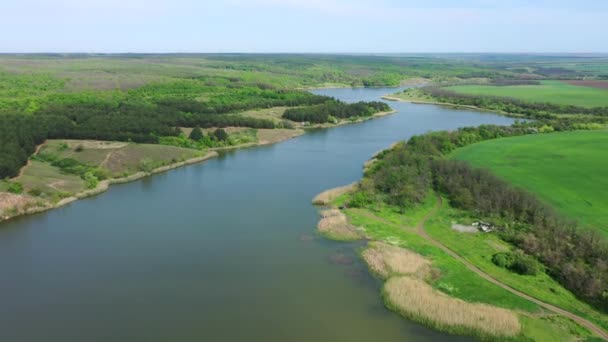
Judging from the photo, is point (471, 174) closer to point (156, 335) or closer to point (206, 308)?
point (206, 308)

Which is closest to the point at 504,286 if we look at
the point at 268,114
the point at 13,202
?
the point at 13,202

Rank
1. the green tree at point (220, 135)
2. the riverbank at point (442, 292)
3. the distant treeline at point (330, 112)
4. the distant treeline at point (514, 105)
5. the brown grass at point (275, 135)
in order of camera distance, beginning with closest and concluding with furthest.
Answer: the riverbank at point (442, 292) < the green tree at point (220, 135) < the brown grass at point (275, 135) < the distant treeline at point (330, 112) < the distant treeline at point (514, 105)

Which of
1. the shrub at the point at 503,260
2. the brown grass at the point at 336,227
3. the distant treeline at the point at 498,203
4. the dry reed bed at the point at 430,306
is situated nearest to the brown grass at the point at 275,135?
the distant treeline at the point at 498,203

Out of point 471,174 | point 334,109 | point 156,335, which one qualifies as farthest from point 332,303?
point 334,109

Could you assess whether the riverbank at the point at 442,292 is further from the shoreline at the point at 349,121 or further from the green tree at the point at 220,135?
the shoreline at the point at 349,121

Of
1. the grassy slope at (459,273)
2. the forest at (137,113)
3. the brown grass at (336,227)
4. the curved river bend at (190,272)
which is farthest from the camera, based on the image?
the forest at (137,113)

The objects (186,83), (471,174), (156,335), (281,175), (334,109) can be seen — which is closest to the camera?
(156,335)

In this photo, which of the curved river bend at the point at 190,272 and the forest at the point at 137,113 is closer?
the curved river bend at the point at 190,272
